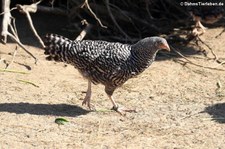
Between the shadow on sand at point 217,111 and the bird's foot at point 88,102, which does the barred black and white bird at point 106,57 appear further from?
the shadow on sand at point 217,111

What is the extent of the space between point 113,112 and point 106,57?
2.05ft

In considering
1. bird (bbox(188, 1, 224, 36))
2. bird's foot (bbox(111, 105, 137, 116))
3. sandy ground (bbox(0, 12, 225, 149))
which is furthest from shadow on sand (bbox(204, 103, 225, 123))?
bird (bbox(188, 1, 224, 36))

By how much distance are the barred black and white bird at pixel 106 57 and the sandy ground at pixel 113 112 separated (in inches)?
14.3

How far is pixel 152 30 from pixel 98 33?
86 centimetres

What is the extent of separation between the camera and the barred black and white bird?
5570 mm

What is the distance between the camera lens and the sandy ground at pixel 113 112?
502 centimetres

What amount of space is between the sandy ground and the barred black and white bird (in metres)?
0.36

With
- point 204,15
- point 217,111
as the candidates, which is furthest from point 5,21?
point 217,111

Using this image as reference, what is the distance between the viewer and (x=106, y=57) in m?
5.58

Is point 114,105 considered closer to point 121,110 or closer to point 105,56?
point 121,110

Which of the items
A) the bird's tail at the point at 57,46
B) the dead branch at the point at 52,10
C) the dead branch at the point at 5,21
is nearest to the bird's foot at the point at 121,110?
the bird's tail at the point at 57,46

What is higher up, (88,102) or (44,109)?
(88,102)

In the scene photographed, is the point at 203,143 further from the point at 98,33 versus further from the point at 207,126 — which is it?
the point at 98,33

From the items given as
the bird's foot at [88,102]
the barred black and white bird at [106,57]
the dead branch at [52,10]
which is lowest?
the bird's foot at [88,102]
